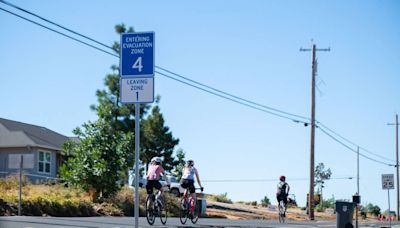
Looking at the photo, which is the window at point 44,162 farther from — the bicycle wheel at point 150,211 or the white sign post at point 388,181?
the bicycle wheel at point 150,211

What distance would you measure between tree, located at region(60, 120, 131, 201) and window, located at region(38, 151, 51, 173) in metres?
19.6

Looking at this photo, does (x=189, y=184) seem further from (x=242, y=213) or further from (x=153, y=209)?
(x=242, y=213)

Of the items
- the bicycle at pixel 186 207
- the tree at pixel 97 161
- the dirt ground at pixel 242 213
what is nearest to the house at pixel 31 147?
the dirt ground at pixel 242 213

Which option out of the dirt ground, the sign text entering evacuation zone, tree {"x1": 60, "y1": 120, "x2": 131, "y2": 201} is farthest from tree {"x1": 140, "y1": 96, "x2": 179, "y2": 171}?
the sign text entering evacuation zone

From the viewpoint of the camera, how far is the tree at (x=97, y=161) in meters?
26.7

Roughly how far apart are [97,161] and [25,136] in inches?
865

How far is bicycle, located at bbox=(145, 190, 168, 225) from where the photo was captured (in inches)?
678

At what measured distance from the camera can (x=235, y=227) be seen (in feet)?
61.4

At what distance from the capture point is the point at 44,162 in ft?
155

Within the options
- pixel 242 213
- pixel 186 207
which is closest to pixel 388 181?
pixel 242 213

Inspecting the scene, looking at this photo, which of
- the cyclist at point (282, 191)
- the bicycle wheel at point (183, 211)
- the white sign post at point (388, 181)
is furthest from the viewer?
the white sign post at point (388, 181)

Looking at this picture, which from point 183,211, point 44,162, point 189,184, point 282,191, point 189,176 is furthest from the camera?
point 44,162

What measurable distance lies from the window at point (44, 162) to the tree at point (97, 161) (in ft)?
64.3

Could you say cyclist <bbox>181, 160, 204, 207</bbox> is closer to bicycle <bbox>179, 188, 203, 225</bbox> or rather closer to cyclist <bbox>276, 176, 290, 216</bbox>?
bicycle <bbox>179, 188, 203, 225</bbox>
